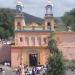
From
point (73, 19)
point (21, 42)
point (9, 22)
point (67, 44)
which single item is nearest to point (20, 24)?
point (21, 42)

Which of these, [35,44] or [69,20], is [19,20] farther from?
[69,20]

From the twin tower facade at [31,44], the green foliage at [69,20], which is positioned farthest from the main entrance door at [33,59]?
the green foliage at [69,20]

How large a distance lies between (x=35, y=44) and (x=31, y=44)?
14.7 inches

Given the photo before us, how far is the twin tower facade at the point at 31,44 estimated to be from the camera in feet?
147

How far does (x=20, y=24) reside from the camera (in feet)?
150

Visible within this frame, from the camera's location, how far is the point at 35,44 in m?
45.3

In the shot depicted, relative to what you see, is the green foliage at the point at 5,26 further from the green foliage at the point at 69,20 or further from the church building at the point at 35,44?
the church building at the point at 35,44

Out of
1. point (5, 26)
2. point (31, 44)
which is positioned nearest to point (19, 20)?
point (31, 44)

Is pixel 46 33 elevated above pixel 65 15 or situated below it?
below

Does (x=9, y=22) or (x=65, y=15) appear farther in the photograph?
(x=65, y=15)

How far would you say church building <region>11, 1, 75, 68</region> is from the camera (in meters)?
44.8

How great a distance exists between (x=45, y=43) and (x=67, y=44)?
6.71 ft

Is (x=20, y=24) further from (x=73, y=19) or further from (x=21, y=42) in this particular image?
(x=73, y=19)

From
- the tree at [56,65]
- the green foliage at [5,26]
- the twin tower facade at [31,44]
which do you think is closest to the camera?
the tree at [56,65]
